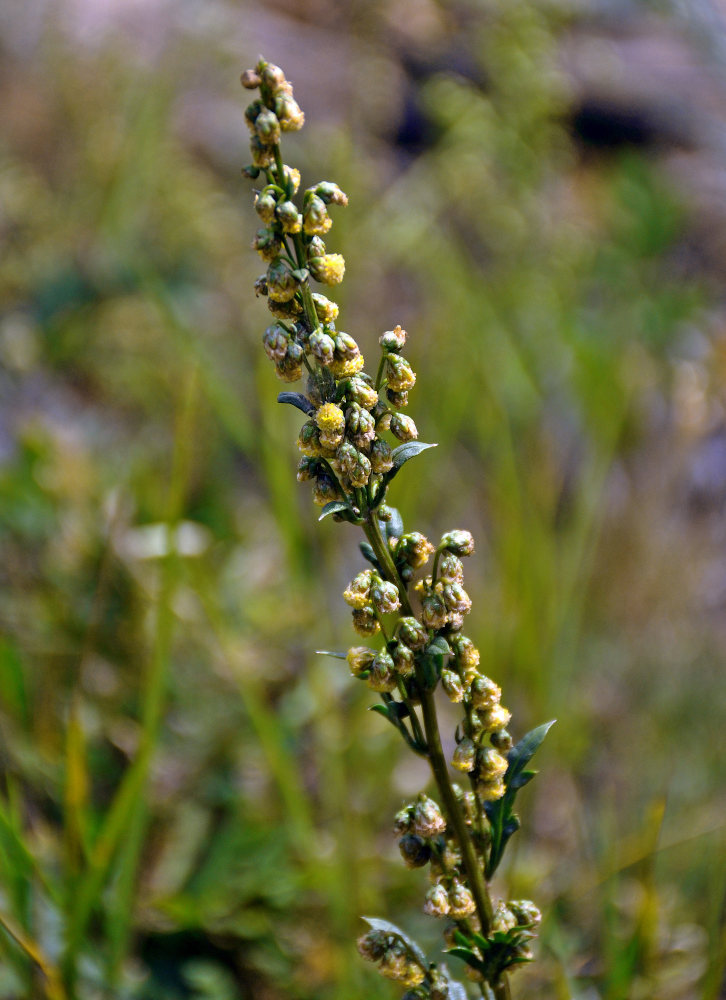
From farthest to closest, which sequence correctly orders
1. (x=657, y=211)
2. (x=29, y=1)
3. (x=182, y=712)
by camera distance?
1. (x=29, y=1)
2. (x=657, y=211)
3. (x=182, y=712)

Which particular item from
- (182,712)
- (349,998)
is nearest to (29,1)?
(182,712)

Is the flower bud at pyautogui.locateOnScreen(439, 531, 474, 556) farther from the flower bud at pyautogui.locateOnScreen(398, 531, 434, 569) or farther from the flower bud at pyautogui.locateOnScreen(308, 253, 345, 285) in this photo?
the flower bud at pyautogui.locateOnScreen(308, 253, 345, 285)

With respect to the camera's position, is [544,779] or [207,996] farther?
[544,779]

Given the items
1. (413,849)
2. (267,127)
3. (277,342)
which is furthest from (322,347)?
(413,849)

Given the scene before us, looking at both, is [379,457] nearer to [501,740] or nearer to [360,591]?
[360,591]

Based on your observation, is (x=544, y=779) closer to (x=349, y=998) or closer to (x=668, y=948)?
(x=668, y=948)

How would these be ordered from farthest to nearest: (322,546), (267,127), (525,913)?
(322,546)
(525,913)
(267,127)

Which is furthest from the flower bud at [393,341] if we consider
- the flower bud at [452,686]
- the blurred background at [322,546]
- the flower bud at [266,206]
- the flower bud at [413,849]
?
the blurred background at [322,546]
